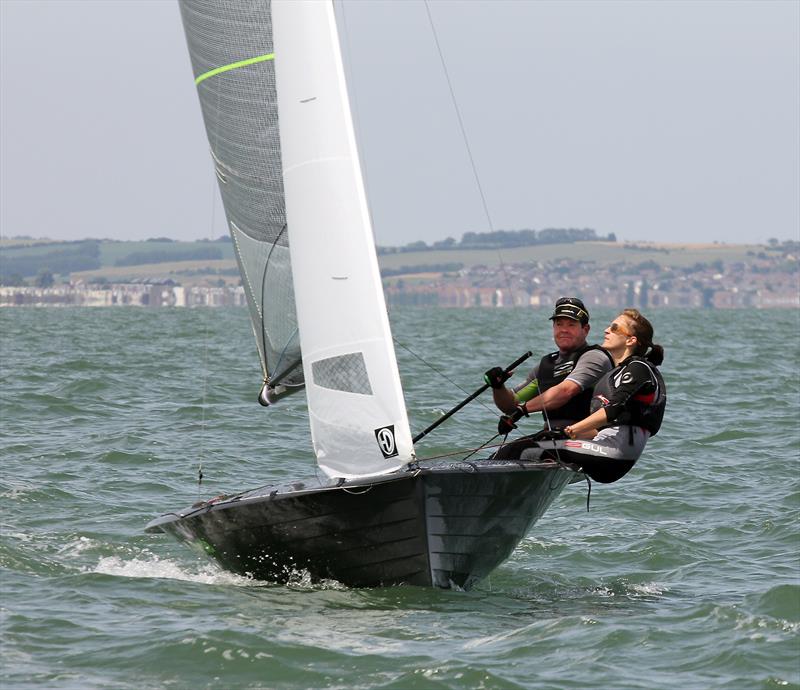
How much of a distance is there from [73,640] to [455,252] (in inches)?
6700

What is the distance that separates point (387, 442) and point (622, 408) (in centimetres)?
148

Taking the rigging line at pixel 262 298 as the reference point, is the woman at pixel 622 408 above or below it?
below

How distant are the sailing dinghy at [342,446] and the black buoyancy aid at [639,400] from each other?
487 mm

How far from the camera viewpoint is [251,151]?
30.9 feet

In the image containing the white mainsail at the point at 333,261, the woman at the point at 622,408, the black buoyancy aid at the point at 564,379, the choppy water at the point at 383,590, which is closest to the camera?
the choppy water at the point at 383,590

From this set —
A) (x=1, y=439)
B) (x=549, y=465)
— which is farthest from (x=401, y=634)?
(x=1, y=439)

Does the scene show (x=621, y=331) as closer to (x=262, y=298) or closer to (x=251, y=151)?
(x=262, y=298)

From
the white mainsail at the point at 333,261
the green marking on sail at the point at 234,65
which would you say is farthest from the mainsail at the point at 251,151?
the white mainsail at the point at 333,261

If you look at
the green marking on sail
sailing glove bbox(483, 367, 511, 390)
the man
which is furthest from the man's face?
the green marking on sail

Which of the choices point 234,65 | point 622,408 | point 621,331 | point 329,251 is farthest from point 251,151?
point 622,408

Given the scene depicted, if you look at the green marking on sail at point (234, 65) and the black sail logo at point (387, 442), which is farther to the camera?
the green marking on sail at point (234, 65)

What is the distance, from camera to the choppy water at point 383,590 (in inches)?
284

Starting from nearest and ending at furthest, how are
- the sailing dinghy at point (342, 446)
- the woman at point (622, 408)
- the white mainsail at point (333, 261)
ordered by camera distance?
the sailing dinghy at point (342, 446) → the white mainsail at point (333, 261) → the woman at point (622, 408)

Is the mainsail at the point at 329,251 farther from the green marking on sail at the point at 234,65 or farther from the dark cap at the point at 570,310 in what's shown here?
the dark cap at the point at 570,310
